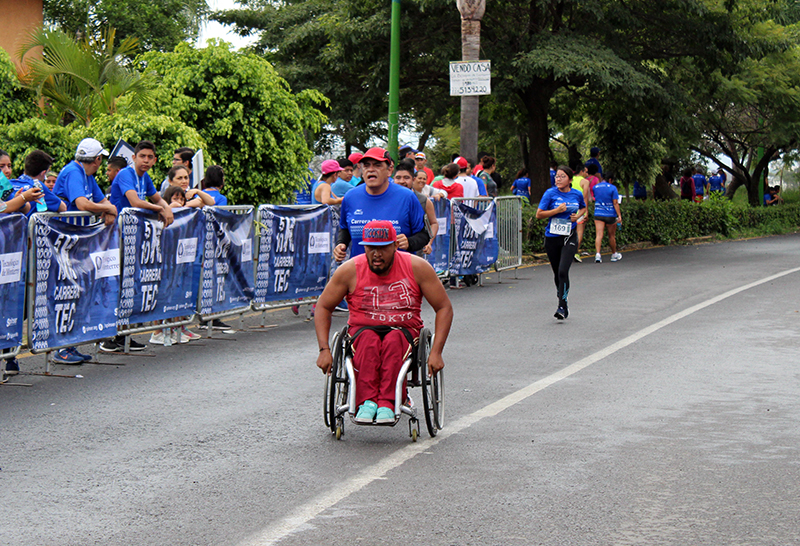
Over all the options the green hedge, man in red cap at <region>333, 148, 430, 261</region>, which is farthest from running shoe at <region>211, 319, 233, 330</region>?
the green hedge

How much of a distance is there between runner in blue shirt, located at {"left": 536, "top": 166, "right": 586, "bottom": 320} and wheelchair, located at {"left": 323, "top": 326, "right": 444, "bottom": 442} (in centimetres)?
609

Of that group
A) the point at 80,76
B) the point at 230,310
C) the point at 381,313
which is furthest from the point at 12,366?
the point at 80,76

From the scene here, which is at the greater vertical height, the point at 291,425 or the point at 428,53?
the point at 428,53

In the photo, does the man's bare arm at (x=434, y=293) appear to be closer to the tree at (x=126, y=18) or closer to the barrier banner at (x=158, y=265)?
the barrier banner at (x=158, y=265)

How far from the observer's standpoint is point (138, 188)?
10703 mm

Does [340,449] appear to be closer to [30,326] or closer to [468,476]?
[468,476]

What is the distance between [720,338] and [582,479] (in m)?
5.88

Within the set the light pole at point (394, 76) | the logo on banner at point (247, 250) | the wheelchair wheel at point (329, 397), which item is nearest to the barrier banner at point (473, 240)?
the light pole at point (394, 76)

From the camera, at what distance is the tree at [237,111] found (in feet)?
55.7

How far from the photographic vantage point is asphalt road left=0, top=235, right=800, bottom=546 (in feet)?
16.4

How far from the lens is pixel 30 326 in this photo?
8.80 metres

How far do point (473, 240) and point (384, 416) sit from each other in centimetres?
1038

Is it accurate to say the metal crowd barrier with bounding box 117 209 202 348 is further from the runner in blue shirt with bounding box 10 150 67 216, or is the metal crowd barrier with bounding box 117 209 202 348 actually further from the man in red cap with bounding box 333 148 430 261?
the man in red cap with bounding box 333 148 430 261

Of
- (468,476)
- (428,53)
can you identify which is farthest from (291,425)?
(428,53)
